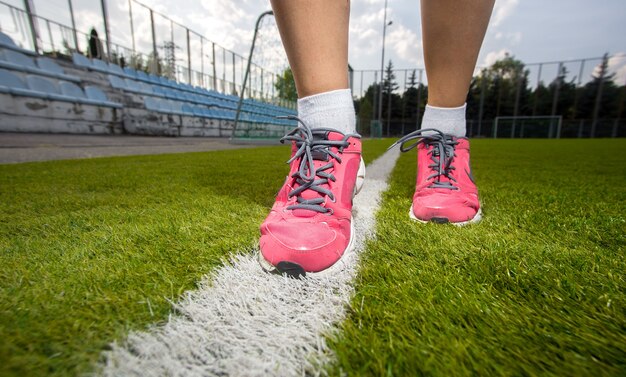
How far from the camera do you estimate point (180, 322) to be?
0.40m

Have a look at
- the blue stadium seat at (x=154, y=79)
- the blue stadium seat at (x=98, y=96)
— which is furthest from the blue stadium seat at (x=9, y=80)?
the blue stadium seat at (x=154, y=79)

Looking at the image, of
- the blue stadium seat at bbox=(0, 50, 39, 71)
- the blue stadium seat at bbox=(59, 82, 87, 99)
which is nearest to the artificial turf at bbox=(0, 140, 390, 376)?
the blue stadium seat at bbox=(0, 50, 39, 71)

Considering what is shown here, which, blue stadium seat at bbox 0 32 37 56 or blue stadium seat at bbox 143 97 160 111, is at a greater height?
blue stadium seat at bbox 0 32 37 56

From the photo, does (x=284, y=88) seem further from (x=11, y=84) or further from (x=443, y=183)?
(x=443, y=183)

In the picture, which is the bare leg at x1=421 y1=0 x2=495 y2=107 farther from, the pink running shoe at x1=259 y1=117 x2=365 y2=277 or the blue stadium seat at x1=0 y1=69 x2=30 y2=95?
the blue stadium seat at x1=0 y1=69 x2=30 y2=95

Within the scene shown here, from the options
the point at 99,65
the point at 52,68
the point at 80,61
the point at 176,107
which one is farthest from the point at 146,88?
the point at 52,68

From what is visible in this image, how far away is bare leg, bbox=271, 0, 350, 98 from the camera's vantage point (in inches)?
26.3

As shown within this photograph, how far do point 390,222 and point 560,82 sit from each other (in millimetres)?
26804

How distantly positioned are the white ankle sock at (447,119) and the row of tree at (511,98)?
16.0 meters

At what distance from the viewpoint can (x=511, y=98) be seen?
885 inches

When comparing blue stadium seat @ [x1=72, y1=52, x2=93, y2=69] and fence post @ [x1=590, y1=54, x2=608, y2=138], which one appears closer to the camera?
blue stadium seat @ [x1=72, y1=52, x2=93, y2=69]

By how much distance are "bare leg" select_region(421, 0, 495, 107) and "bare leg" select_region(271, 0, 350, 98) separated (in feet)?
1.16

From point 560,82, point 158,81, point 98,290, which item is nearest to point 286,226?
point 98,290

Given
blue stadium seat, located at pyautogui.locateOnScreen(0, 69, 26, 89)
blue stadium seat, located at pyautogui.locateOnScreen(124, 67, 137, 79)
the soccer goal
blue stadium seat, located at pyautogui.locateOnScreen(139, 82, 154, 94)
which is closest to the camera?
blue stadium seat, located at pyautogui.locateOnScreen(0, 69, 26, 89)
